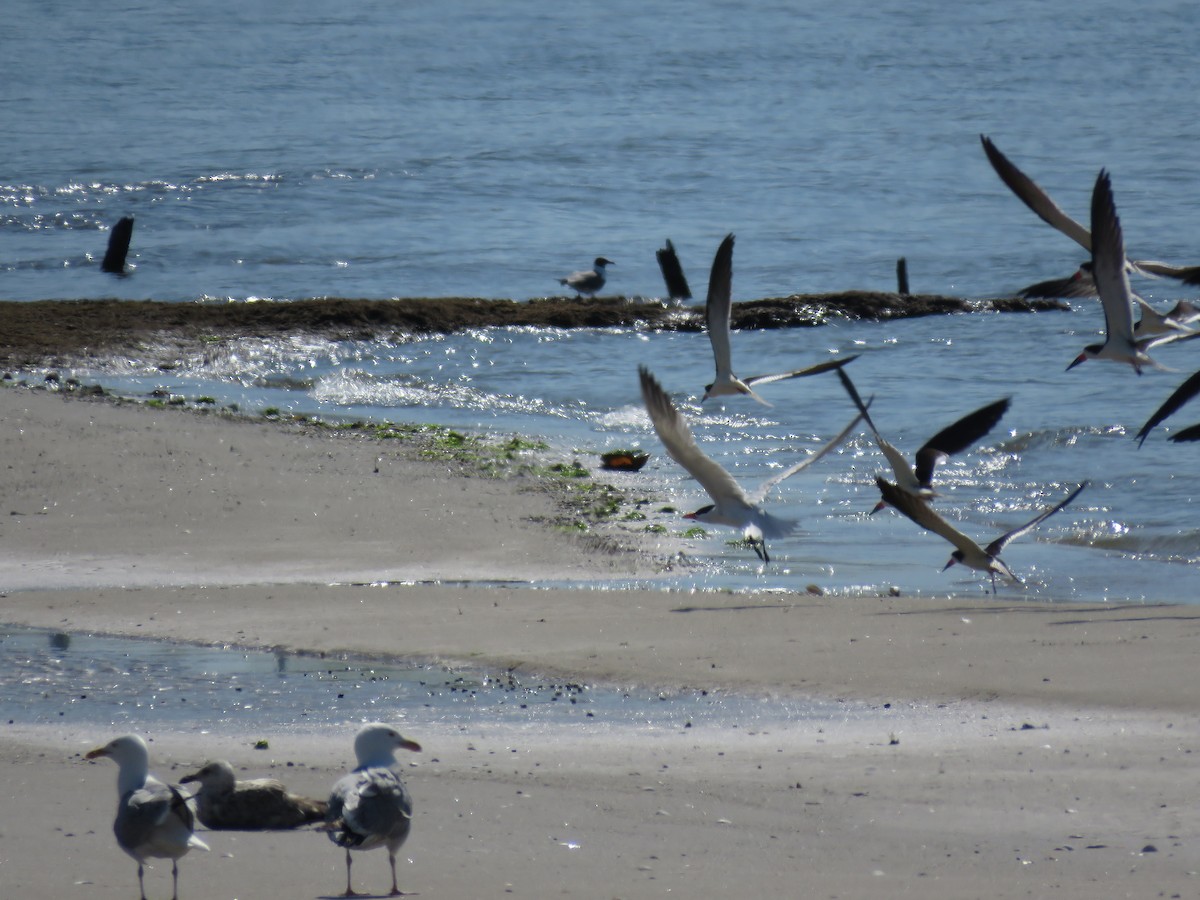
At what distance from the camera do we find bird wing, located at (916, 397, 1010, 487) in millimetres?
9180

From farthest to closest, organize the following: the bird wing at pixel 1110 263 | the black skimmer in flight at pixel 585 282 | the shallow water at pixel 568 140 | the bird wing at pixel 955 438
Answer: the shallow water at pixel 568 140
the black skimmer in flight at pixel 585 282
the bird wing at pixel 955 438
the bird wing at pixel 1110 263

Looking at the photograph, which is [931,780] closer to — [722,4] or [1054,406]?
[1054,406]

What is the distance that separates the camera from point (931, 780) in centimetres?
573

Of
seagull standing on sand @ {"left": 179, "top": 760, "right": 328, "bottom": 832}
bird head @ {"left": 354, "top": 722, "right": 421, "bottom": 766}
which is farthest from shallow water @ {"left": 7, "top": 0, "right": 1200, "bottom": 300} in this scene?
bird head @ {"left": 354, "top": 722, "right": 421, "bottom": 766}

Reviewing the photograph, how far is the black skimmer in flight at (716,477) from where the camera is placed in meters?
7.62

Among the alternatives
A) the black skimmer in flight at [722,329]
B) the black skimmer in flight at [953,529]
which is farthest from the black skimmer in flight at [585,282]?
the black skimmer in flight at [953,529]

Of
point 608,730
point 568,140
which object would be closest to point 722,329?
point 608,730

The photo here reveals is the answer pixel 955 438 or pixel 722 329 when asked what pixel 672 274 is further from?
pixel 722 329

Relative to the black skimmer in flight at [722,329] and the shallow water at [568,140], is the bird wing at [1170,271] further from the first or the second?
the shallow water at [568,140]

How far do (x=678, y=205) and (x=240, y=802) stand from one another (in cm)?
3848

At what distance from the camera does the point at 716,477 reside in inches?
320

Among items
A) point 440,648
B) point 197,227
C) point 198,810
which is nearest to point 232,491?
point 440,648

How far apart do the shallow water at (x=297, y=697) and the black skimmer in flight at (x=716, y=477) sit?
3.37 ft

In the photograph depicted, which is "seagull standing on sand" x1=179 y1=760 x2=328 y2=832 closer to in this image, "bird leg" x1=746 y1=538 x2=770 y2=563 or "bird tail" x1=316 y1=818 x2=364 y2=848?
"bird tail" x1=316 y1=818 x2=364 y2=848
